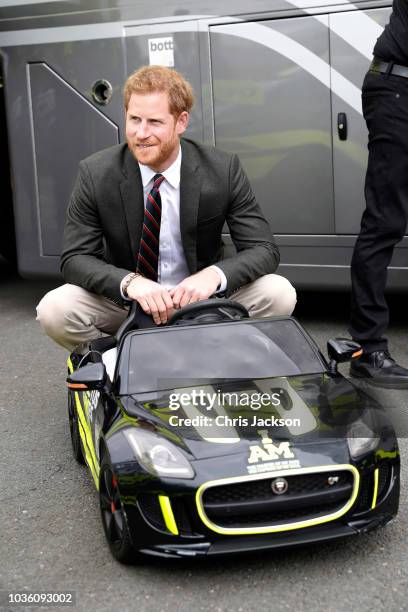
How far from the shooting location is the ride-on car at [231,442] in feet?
8.84

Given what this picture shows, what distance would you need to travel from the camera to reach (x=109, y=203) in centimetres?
415

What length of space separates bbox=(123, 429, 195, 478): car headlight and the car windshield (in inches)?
12.6

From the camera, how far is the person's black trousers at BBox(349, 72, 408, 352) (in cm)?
455

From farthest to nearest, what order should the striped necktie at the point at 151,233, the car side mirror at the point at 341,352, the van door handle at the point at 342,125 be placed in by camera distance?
the van door handle at the point at 342,125 < the striped necktie at the point at 151,233 < the car side mirror at the point at 341,352

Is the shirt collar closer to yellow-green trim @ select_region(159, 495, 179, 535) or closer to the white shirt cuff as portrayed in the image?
the white shirt cuff

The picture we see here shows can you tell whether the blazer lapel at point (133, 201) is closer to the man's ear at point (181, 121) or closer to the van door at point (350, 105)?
the man's ear at point (181, 121)

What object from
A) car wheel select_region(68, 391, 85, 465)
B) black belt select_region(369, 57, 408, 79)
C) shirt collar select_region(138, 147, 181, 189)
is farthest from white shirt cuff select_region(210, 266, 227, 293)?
black belt select_region(369, 57, 408, 79)

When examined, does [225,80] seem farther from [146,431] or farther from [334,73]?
[146,431]

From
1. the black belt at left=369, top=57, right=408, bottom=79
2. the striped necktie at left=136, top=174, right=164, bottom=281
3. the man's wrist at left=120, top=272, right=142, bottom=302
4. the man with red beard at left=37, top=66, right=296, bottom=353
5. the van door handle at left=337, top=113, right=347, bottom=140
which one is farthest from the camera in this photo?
the van door handle at left=337, top=113, right=347, bottom=140

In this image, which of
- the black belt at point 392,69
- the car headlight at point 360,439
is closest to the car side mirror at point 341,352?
the car headlight at point 360,439

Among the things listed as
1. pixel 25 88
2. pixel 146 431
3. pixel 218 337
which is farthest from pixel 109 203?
pixel 25 88

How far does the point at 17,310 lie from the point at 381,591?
4671 mm

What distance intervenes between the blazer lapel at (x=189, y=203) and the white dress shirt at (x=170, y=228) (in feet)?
0.10

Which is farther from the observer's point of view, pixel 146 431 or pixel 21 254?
pixel 21 254
